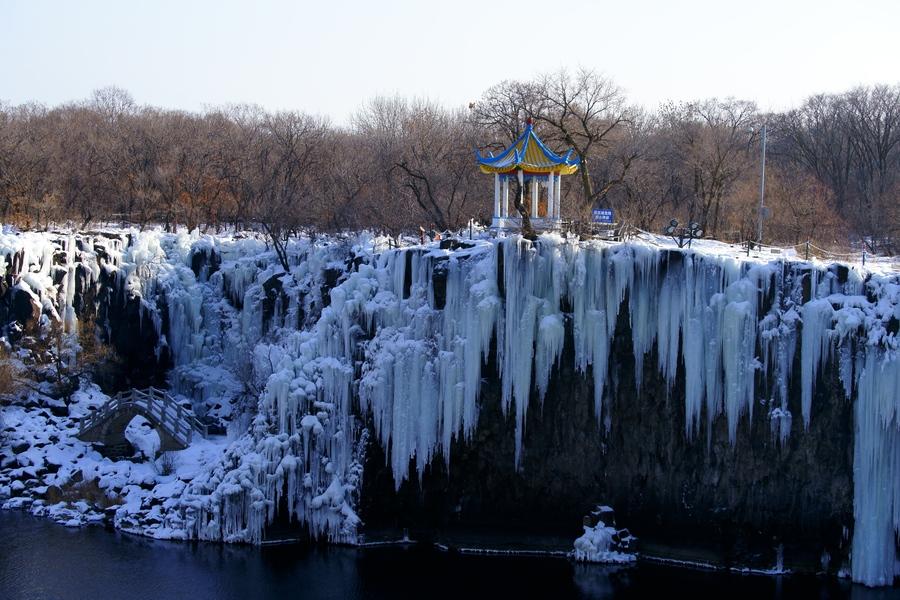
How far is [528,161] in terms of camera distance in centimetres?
3312

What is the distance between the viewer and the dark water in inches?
1029

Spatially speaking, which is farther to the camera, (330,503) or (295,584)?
(330,503)

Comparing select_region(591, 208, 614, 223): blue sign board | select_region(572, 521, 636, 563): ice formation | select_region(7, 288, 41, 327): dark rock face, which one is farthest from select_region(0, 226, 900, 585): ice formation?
select_region(7, 288, 41, 327): dark rock face

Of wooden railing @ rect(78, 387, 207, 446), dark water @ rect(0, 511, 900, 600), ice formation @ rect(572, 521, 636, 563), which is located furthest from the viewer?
wooden railing @ rect(78, 387, 207, 446)

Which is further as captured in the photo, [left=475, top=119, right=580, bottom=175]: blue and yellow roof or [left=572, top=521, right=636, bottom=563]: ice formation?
[left=475, top=119, right=580, bottom=175]: blue and yellow roof

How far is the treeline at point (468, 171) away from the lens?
45531 mm

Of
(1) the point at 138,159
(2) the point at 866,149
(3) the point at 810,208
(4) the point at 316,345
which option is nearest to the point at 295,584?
(4) the point at 316,345

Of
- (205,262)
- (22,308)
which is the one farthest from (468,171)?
(22,308)

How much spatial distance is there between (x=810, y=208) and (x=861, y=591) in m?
22.8

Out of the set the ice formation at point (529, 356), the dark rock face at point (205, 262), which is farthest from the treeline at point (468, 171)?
the ice formation at point (529, 356)

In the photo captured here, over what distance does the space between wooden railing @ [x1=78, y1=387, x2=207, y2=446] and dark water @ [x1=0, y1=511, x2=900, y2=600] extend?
15.6 feet

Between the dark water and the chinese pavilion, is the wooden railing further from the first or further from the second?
the chinese pavilion

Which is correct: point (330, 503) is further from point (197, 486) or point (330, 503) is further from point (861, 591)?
point (861, 591)

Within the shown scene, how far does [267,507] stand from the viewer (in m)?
29.6
